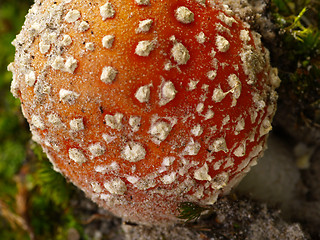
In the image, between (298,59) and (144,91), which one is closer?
(144,91)

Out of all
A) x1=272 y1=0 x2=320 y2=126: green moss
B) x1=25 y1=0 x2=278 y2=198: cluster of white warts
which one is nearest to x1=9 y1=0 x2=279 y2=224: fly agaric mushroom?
x1=25 y1=0 x2=278 y2=198: cluster of white warts

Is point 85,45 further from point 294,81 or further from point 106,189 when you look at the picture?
point 294,81

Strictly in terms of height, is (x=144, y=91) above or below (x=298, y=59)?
below

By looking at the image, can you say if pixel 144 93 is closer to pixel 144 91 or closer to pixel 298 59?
pixel 144 91

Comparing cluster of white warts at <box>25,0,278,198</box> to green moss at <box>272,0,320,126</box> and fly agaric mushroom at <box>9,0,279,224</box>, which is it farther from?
green moss at <box>272,0,320,126</box>

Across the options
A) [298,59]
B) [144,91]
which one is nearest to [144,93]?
[144,91]

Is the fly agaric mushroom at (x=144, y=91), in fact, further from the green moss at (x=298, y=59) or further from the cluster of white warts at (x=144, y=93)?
the green moss at (x=298, y=59)

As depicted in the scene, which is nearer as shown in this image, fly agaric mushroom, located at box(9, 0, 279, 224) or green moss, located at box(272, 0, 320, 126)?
fly agaric mushroom, located at box(9, 0, 279, 224)

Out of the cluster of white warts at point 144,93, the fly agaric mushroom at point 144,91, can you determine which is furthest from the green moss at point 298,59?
the cluster of white warts at point 144,93

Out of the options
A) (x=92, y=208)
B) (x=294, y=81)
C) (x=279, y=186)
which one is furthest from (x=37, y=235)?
(x=294, y=81)
